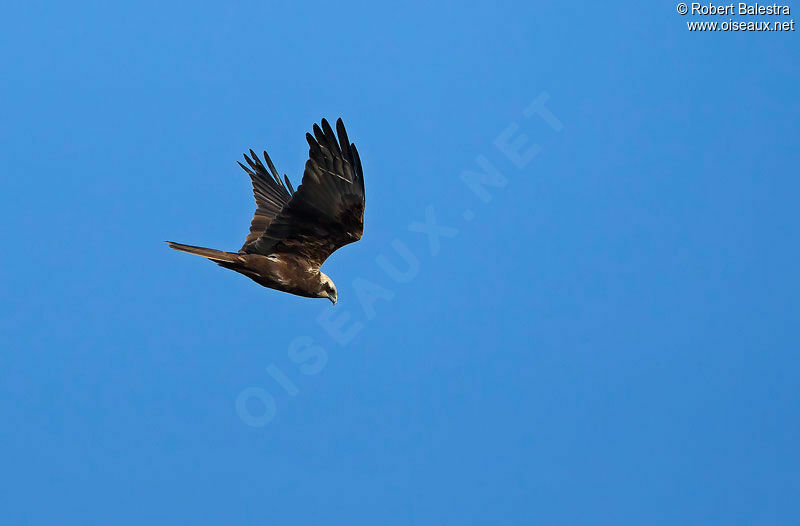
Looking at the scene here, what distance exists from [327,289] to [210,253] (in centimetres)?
151

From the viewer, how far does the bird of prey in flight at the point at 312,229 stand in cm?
970

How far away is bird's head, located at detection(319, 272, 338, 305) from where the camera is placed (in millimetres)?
11195

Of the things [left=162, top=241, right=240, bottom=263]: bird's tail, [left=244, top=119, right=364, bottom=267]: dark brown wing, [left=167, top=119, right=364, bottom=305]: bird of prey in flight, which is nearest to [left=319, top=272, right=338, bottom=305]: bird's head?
[left=167, top=119, right=364, bottom=305]: bird of prey in flight

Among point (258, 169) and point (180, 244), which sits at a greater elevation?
point (258, 169)

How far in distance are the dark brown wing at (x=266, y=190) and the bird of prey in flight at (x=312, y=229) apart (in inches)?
6.5

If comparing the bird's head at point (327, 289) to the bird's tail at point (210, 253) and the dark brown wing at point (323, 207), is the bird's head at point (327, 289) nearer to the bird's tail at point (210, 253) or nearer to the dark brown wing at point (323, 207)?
the dark brown wing at point (323, 207)

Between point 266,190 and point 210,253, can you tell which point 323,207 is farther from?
point 266,190

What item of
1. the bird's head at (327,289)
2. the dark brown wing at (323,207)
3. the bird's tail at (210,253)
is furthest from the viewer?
the bird's head at (327,289)

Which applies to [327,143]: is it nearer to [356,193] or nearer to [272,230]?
[356,193]

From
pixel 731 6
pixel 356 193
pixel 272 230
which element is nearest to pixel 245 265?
pixel 272 230

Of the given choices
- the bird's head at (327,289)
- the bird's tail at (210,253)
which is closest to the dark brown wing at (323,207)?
the bird's head at (327,289)

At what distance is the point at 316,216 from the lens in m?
10.4

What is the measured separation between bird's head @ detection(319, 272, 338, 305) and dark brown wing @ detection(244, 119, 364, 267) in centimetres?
25

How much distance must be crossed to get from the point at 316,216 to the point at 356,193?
65cm
